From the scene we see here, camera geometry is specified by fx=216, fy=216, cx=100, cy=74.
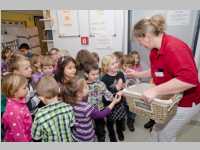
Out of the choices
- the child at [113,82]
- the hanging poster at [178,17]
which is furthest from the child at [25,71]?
the hanging poster at [178,17]

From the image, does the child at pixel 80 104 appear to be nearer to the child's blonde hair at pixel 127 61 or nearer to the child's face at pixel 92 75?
the child's face at pixel 92 75

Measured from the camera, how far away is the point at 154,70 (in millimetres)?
1723

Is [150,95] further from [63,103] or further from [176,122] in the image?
[63,103]

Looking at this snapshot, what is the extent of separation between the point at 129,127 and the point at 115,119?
444 mm

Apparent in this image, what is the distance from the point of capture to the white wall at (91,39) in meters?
3.65

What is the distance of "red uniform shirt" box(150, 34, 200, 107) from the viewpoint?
145cm

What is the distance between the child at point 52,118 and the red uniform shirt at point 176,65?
75 centimetres

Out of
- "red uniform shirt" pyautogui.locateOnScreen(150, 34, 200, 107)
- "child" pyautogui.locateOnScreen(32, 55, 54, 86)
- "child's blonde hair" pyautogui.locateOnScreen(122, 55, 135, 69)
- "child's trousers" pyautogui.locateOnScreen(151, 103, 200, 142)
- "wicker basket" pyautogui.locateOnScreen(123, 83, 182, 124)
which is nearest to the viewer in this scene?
"red uniform shirt" pyautogui.locateOnScreen(150, 34, 200, 107)

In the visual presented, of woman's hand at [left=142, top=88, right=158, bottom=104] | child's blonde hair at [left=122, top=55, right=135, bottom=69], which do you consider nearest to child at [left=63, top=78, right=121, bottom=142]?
woman's hand at [left=142, top=88, right=158, bottom=104]

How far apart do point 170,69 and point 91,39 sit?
8.19 feet

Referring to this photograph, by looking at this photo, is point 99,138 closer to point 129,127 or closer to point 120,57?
point 129,127

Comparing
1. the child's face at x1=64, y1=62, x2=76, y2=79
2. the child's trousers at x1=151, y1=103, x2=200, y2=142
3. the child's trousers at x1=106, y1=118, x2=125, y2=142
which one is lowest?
the child's trousers at x1=106, y1=118, x2=125, y2=142

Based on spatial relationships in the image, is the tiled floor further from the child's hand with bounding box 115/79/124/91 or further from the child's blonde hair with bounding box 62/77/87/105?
the child's blonde hair with bounding box 62/77/87/105

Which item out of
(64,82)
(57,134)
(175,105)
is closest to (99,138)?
(64,82)
